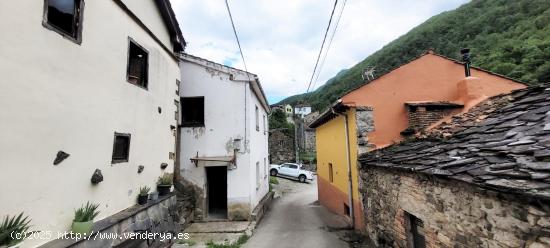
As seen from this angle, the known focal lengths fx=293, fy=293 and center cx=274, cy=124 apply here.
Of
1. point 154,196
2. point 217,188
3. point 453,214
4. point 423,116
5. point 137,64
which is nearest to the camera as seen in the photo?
point 453,214

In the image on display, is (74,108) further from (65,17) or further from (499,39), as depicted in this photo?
(499,39)

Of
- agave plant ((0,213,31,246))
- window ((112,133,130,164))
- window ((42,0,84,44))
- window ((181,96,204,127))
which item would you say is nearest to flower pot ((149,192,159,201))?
window ((112,133,130,164))

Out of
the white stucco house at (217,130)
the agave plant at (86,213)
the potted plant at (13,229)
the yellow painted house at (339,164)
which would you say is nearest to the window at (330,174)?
the yellow painted house at (339,164)

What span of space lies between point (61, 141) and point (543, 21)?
36595mm

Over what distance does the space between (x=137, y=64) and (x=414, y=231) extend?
666 centimetres

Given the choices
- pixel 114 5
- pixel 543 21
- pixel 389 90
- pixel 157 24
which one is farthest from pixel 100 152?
pixel 543 21

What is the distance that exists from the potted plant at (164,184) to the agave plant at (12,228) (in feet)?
12.2

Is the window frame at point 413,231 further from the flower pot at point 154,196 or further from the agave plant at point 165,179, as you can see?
the agave plant at point 165,179

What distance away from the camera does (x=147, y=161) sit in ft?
21.4

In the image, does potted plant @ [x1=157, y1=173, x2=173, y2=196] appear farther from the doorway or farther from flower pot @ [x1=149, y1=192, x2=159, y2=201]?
the doorway

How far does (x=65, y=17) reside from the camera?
426 centimetres

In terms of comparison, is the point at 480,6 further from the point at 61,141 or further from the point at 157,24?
the point at 61,141

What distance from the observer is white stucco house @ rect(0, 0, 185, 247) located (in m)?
3.27

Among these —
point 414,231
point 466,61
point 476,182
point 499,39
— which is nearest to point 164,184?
point 414,231
